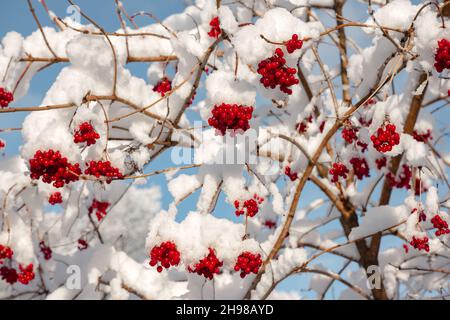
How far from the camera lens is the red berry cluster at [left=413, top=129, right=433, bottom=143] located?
4.68 meters

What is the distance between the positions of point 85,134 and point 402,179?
3407 millimetres

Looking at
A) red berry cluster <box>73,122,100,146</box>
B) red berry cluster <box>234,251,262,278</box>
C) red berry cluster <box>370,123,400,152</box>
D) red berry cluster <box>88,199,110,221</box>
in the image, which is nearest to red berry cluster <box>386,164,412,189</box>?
red berry cluster <box>370,123,400,152</box>

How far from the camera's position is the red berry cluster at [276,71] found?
2566 millimetres

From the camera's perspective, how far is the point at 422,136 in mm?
4785

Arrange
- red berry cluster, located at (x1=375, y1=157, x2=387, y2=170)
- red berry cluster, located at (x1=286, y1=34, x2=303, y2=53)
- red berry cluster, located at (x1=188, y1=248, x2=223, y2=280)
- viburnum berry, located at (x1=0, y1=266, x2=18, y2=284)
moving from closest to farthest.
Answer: red berry cluster, located at (x1=286, y1=34, x2=303, y2=53), red berry cluster, located at (x1=188, y1=248, x2=223, y2=280), viburnum berry, located at (x1=0, y1=266, x2=18, y2=284), red berry cluster, located at (x1=375, y1=157, x2=387, y2=170)

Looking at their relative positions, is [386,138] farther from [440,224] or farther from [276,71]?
[440,224]

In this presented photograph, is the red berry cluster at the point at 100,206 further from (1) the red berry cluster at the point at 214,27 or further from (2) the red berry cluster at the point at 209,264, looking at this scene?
(2) the red berry cluster at the point at 209,264

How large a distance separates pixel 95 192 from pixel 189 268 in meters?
2.42

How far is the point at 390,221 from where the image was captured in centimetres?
429

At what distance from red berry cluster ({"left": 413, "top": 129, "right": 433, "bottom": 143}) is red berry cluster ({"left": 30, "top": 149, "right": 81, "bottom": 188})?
339cm

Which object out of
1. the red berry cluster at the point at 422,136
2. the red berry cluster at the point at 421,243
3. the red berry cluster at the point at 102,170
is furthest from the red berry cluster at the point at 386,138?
the red berry cluster at the point at 422,136

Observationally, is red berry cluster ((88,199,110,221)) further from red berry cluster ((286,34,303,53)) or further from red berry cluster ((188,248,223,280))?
red berry cluster ((286,34,303,53))

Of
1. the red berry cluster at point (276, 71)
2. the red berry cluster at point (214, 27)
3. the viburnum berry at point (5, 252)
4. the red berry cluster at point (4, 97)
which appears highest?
the red berry cluster at point (214, 27)

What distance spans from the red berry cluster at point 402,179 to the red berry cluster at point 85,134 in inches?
126
